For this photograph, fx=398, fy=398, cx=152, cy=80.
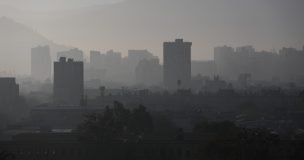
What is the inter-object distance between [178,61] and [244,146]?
14441 centimetres

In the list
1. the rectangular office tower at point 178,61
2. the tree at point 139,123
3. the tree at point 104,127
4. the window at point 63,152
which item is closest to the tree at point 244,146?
the tree at point 104,127

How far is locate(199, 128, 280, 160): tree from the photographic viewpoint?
54.4ft

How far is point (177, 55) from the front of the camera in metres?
161

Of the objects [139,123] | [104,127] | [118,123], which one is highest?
[118,123]

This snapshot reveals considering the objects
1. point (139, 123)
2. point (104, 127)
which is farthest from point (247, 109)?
point (104, 127)

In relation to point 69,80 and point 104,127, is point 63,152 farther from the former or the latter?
point 69,80

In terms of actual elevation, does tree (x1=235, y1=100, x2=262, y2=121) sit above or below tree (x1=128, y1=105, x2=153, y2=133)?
below

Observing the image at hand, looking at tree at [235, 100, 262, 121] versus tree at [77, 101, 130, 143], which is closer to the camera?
tree at [77, 101, 130, 143]

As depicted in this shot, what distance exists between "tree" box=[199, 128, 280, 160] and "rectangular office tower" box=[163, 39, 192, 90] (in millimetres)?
141721

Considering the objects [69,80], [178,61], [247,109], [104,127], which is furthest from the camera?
[178,61]

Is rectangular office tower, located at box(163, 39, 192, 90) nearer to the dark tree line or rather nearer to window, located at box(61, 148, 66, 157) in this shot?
the dark tree line

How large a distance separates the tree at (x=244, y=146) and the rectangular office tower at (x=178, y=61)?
465ft

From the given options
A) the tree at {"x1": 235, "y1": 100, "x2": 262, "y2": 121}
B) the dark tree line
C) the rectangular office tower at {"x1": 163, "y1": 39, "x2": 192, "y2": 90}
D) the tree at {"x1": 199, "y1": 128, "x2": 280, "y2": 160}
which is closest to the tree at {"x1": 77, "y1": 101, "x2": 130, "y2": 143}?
the dark tree line

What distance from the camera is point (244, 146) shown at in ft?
Answer: 56.6
